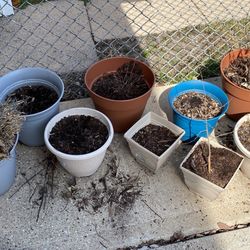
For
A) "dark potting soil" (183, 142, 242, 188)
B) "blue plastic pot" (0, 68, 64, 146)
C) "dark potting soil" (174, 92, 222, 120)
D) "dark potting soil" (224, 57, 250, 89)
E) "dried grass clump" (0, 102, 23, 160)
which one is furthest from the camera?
"dark potting soil" (224, 57, 250, 89)

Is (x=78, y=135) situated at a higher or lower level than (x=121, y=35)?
higher

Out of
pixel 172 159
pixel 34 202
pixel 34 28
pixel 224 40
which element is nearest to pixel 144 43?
pixel 224 40

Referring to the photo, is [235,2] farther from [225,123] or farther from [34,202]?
[34,202]

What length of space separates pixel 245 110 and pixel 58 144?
127 cm

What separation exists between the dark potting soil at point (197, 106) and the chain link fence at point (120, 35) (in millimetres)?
455

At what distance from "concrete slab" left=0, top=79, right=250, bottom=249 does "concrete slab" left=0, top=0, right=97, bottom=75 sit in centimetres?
95

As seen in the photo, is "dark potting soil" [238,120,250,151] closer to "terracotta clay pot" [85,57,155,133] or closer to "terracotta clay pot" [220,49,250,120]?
"terracotta clay pot" [220,49,250,120]

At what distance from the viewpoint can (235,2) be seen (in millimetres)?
4008

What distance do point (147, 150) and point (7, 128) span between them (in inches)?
31.7

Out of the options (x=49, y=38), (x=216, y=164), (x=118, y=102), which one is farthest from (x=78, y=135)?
(x=49, y=38)

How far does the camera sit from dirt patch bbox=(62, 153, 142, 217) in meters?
2.43

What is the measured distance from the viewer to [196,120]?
2555 mm

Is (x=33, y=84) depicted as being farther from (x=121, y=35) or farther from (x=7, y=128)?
(x=121, y=35)

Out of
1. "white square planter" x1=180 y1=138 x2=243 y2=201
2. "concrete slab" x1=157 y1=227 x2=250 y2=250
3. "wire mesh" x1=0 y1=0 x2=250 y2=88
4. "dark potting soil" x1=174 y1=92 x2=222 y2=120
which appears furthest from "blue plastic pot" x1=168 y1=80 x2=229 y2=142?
"concrete slab" x1=157 y1=227 x2=250 y2=250
